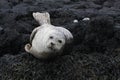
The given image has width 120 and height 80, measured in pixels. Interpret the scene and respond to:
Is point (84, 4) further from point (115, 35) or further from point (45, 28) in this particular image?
point (45, 28)

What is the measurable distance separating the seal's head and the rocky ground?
322mm

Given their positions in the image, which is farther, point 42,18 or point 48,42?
point 42,18

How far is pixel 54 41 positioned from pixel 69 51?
70 centimetres

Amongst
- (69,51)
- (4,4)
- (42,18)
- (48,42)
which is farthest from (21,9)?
(48,42)

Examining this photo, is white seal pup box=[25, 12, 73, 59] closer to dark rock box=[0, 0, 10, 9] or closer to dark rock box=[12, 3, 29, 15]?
dark rock box=[12, 3, 29, 15]

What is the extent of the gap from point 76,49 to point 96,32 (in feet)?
1.94

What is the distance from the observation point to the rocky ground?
606cm

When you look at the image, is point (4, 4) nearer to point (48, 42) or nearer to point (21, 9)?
point (21, 9)

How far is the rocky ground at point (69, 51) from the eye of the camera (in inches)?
239

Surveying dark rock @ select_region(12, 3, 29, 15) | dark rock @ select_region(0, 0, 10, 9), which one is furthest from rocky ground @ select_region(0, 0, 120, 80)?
dark rock @ select_region(0, 0, 10, 9)

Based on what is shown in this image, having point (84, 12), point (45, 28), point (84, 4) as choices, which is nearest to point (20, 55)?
point (45, 28)

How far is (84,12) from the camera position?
9.80 metres

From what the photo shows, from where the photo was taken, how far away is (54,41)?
5.90m

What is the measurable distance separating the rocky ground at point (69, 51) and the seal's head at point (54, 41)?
0.32 m
